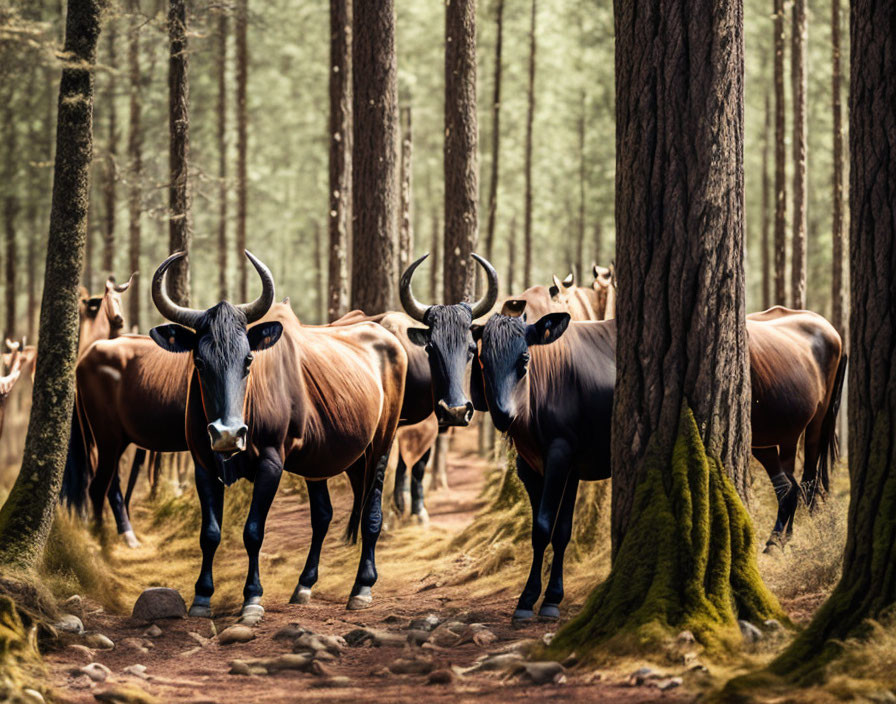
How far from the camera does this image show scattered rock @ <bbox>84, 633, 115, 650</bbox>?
847 centimetres

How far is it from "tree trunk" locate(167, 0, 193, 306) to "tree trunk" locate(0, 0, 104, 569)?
5.29 meters

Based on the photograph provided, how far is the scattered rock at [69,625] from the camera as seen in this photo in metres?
8.59

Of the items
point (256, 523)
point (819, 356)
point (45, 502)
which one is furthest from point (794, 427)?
point (45, 502)

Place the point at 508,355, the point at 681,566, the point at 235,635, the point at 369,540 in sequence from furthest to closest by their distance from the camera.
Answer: the point at 369,540, the point at 508,355, the point at 235,635, the point at 681,566

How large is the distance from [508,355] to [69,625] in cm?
398

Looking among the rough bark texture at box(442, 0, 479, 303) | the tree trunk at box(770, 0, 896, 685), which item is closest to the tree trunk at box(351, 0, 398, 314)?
the rough bark texture at box(442, 0, 479, 303)

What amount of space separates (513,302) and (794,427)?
2.96 m

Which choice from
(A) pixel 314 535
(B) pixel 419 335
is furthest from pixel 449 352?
(A) pixel 314 535

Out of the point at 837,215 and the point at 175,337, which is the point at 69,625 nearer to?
the point at 175,337

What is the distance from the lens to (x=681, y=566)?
7.45 m

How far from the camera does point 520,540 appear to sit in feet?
38.4

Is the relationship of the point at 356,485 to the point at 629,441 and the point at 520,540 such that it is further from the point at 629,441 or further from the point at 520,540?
the point at 629,441

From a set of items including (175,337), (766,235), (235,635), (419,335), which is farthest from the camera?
(766,235)

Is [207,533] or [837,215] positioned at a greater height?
[837,215]
